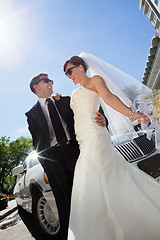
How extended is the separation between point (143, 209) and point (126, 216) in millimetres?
158

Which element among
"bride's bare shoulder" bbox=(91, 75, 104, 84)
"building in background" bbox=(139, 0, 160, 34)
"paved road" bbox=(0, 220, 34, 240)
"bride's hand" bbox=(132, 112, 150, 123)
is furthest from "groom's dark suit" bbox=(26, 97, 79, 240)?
"building in background" bbox=(139, 0, 160, 34)

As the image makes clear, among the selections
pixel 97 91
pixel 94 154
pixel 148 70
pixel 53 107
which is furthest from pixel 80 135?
pixel 148 70

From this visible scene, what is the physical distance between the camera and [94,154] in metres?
1.93

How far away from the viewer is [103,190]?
175 centimetres

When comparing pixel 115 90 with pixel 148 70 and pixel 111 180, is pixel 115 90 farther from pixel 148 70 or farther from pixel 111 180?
pixel 148 70

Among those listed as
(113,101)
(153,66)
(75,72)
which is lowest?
(113,101)

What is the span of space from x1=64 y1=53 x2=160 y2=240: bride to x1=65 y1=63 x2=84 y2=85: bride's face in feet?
0.67

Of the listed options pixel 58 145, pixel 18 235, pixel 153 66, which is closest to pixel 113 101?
pixel 58 145

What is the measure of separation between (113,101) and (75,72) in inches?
26.0

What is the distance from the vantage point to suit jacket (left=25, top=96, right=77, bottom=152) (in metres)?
2.57

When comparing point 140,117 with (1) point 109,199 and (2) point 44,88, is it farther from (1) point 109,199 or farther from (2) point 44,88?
(2) point 44,88

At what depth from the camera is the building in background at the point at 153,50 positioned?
67.0 feet

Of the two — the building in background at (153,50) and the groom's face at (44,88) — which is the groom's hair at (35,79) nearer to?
the groom's face at (44,88)

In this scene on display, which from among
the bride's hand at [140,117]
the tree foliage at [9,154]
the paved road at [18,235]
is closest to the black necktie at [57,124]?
the bride's hand at [140,117]
